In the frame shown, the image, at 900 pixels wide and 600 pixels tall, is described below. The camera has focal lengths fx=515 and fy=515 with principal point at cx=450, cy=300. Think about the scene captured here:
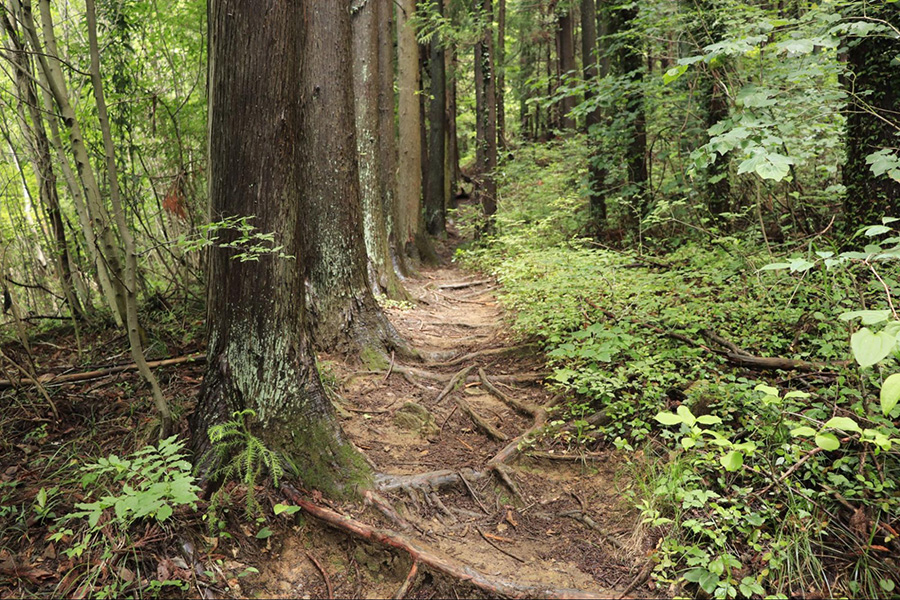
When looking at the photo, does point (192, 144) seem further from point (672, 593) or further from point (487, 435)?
point (672, 593)

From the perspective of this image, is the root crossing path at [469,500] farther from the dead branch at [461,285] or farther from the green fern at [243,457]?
the dead branch at [461,285]

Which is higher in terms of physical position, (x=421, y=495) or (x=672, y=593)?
(x=421, y=495)

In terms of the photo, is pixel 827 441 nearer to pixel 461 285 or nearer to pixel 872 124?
pixel 872 124

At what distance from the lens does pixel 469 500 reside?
3652 millimetres

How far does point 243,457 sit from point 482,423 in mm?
2138

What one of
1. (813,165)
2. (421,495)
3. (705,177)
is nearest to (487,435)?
(421,495)

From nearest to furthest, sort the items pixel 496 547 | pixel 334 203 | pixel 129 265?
1. pixel 496 547
2. pixel 129 265
3. pixel 334 203

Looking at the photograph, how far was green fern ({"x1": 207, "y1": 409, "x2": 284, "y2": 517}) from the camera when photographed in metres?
3.00

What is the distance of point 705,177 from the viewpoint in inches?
282

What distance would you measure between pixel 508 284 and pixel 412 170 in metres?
5.98

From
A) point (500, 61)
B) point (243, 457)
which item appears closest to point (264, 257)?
point (243, 457)

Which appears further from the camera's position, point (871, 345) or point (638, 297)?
→ point (638, 297)

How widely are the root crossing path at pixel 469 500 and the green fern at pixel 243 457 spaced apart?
343mm

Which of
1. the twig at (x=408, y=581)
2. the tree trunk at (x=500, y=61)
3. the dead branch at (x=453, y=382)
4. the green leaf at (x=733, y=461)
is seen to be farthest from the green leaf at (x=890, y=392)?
the tree trunk at (x=500, y=61)
